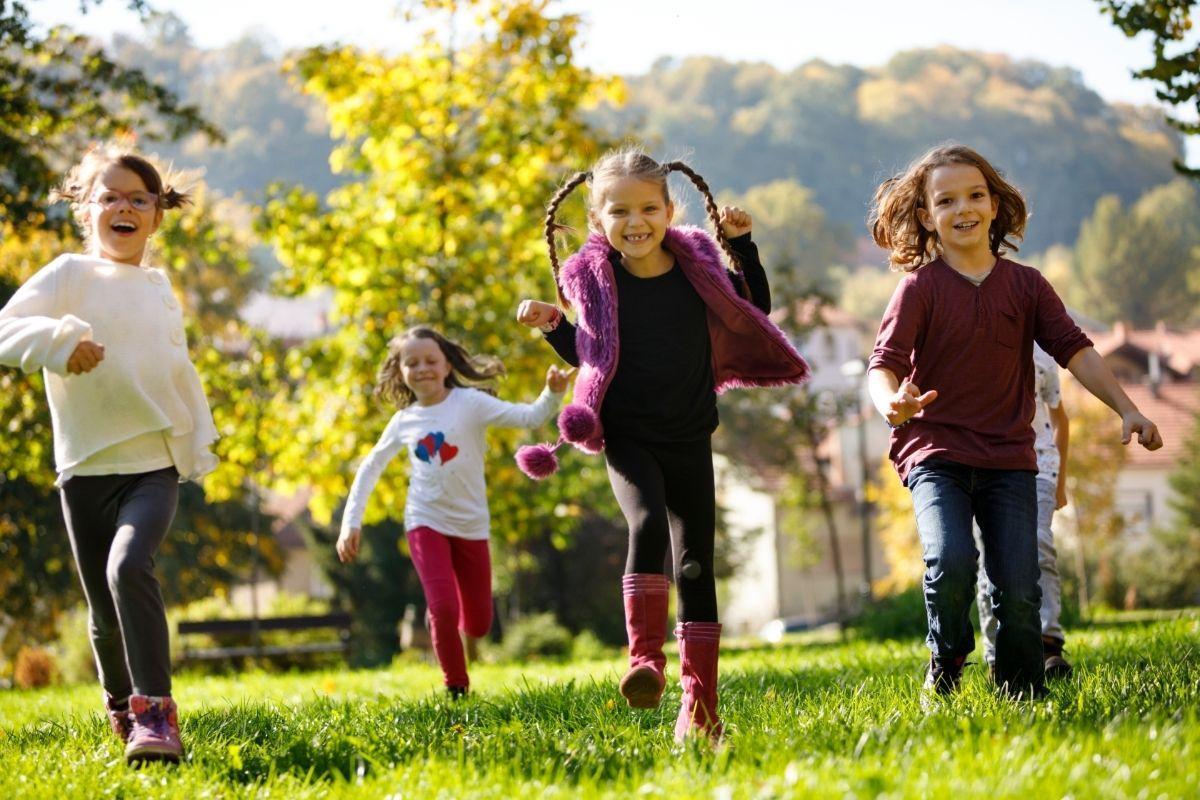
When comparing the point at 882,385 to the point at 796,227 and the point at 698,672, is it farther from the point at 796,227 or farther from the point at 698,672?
the point at 796,227

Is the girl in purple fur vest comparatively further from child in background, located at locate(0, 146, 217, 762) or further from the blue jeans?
child in background, located at locate(0, 146, 217, 762)

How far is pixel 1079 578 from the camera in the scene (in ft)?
110

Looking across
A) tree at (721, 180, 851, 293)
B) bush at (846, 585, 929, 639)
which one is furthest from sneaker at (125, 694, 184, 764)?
tree at (721, 180, 851, 293)

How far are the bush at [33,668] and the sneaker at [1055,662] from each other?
64.6ft

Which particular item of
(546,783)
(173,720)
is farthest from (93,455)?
(546,783)

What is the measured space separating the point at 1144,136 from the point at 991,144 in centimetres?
1881

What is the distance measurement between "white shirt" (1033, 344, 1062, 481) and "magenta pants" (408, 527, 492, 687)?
2544 mm

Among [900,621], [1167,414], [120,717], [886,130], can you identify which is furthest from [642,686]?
[886,130]

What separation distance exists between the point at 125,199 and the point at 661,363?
6.56 ft

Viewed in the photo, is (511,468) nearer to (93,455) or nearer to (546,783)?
(93,455)

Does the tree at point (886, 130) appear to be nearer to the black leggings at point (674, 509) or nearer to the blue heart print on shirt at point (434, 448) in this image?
the blue heart print on shirt at point (434, 448)

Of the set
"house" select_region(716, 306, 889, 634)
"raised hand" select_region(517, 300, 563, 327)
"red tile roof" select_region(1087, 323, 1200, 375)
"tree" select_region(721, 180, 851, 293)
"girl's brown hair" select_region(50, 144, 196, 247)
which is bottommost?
"house" select_region(716, 306, 889, 634)

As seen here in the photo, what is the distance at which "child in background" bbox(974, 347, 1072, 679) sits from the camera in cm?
612

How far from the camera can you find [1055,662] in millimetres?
5887
